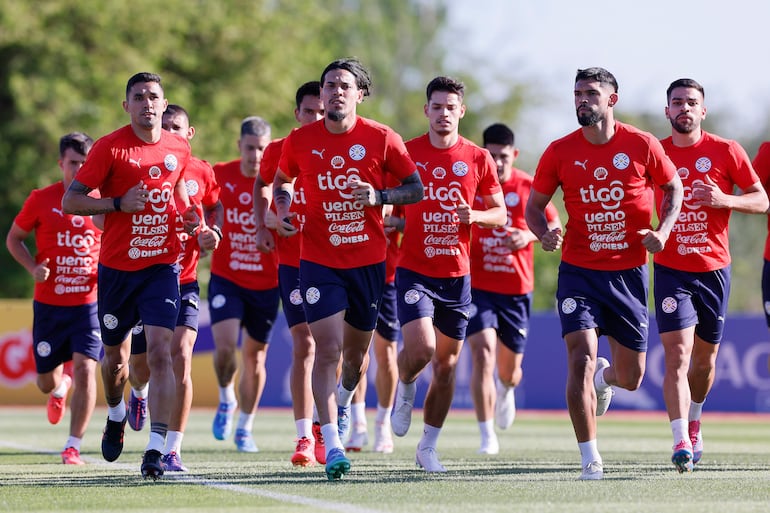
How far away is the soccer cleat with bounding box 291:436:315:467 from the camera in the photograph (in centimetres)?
1049

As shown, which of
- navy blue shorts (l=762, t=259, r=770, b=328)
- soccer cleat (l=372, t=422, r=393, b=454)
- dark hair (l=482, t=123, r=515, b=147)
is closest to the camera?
navy blue shorts (l=762, t=259, r=770, b=328)

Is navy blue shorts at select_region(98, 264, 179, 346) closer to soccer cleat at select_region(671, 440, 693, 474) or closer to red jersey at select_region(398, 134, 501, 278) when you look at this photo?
red jersey at select_region(398, 134, 501, 278)

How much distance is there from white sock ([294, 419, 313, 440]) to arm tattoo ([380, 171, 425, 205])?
Result: 223 cm

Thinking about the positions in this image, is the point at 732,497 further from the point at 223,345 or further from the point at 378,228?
the point at 223,345

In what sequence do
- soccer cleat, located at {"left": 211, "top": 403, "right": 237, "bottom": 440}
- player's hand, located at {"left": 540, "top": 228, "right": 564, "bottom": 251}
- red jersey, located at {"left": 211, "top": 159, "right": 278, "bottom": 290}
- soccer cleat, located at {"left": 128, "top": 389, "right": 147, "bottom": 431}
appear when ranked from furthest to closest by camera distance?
soccer cleat, located at {"left": 211, "top": 403, "right": 237, "bottom": 440}, red jersey, located at {"left": 211, "top": 159, "right": 278, "bottom": 290}, soccer cleat, located at {"left": 128, "top": 389, "right": 147, "bottom": 431}, player's hand, located at {"left": 540, "top": 228, "right": 564, "bottom": 251}

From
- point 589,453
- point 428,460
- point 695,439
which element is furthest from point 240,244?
point 589,453

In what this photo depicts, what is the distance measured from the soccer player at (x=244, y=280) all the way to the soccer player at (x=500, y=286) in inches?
77.5

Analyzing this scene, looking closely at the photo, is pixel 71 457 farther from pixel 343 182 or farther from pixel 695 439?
pixel 695 439

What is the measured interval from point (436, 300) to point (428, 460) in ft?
3.90

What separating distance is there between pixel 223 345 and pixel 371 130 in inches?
163

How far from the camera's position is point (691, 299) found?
10672 mm

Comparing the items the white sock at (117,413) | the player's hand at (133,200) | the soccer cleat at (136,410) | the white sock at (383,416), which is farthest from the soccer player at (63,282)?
the white sock at (383,416)

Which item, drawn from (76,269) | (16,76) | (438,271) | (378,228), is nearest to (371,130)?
(378,228)

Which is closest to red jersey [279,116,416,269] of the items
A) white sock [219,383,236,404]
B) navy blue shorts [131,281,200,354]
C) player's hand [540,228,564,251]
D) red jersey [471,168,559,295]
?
player's hand [540,228,564,251]
